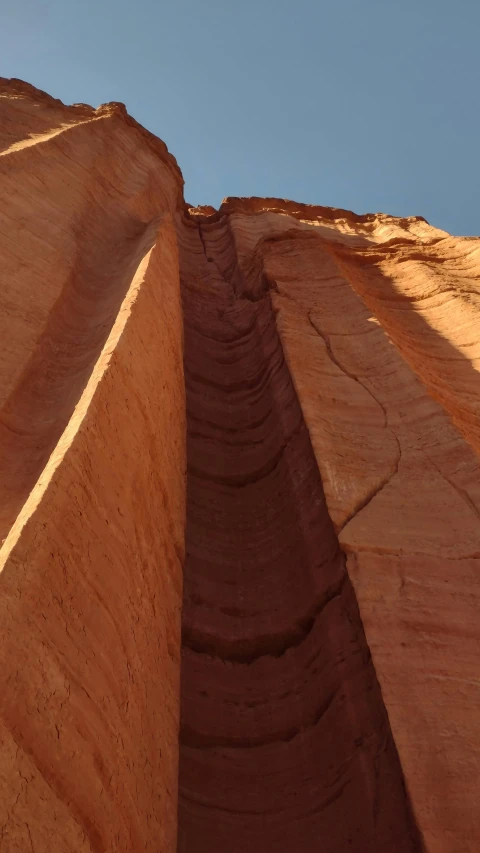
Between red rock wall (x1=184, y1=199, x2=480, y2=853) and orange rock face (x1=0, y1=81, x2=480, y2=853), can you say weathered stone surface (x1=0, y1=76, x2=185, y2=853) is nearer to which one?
orange rock face (x1=0, y1=81, x2=480, y2=853)

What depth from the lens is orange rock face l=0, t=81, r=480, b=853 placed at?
2.87 metres

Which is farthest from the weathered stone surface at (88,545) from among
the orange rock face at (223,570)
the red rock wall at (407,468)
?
the red rock wall at (407,468)

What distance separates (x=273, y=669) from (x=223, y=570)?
86cm

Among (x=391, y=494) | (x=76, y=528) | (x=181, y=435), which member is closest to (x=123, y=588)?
(x=76, y=528)

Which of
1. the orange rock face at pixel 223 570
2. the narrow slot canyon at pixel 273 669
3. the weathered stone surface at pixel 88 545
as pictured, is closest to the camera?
the weathered stone surface at pixel 88 545

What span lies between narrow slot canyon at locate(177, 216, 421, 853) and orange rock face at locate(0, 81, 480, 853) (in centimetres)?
1

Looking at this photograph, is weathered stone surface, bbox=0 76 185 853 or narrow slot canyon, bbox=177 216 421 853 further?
narrow slot canyon, bbox=177 216 421 853

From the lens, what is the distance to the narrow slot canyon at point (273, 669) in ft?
10.5

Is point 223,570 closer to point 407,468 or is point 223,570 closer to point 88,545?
point 407,468

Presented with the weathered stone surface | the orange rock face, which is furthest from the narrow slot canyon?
the weathered stone surface

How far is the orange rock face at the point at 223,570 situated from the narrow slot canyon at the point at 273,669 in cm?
1

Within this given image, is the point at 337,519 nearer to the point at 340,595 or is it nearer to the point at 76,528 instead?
the point at 340,595

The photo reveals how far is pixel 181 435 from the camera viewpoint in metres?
5.70

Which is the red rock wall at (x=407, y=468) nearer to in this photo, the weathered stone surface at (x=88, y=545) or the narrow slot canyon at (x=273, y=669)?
the narrow slot canyon at (x=273, y=669)
